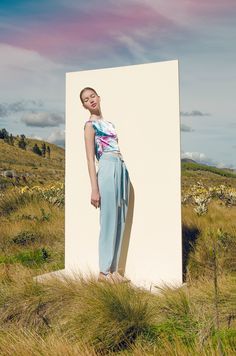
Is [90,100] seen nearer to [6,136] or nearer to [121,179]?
[121,179]

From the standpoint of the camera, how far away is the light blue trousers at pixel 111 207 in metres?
6.22

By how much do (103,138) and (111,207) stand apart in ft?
3.07

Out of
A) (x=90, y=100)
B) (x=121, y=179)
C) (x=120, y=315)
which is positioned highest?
(x=90, y=100)

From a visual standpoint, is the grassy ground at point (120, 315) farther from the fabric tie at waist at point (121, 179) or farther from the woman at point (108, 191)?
the fabric tie at waist at point (121, 179)

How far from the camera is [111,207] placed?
6234 millimetres

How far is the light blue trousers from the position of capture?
6223 mm

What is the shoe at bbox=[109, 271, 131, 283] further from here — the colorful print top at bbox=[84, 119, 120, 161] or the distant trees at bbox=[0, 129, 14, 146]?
the distant trees at bbox=[0, 129, 14, 146]

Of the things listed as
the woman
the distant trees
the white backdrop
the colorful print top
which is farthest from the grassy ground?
the distant trees

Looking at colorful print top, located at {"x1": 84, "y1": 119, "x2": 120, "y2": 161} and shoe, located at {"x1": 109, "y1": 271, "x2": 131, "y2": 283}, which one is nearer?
A: shoe, located at {"x1": 109, "y1": 271, "x2": 131, "y2": 283}

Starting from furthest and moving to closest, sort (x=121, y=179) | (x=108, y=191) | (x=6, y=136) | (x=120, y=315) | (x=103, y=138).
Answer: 1. (x=6, y=136)
2. (x=103, y=138)
3. (x=121, y=179)
4. (x=108, y=191)
5. (x=120, y=315)

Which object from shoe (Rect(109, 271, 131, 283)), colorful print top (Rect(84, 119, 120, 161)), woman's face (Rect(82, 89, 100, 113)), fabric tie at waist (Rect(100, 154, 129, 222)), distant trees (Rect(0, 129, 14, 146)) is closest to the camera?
shoe (Rect(109, 271, 131, 283))

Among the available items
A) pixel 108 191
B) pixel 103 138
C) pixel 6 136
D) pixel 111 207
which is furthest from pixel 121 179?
pixel 6 136

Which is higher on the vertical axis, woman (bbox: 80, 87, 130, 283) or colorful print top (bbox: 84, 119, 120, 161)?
colorful print top (bbox: 84, 119, 120, 161)

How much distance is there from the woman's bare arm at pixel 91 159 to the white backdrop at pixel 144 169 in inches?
19.2
